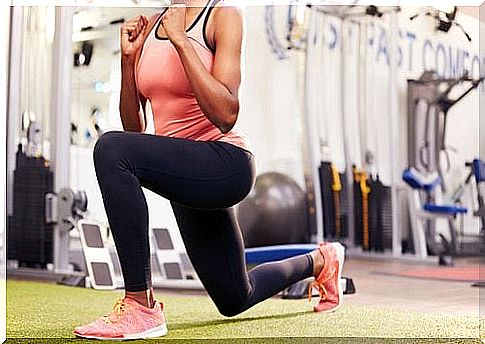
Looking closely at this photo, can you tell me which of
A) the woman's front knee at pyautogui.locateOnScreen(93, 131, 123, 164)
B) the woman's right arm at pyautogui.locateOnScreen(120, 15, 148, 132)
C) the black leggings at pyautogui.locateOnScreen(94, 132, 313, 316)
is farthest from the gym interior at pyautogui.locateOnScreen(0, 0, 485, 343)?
the woman's front knee at pyautogui.locateOnScreen(93, 131, 123, 164)

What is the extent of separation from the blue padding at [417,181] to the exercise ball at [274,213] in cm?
42

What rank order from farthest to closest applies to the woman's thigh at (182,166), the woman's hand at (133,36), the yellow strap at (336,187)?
1. the yellow strap at (336,187)
2. the woman's hand at (133,36)
3. the woman's thigh at (182,166)

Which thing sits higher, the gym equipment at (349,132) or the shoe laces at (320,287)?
the gym equipment at (349,132)

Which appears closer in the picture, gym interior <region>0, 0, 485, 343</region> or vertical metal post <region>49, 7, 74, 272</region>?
gym interior <region>0, 0, 485, 343</region>

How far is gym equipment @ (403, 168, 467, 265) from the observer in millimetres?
3239

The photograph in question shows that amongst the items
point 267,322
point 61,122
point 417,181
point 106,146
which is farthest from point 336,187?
point 61,122

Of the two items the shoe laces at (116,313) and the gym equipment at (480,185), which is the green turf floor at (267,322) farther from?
the gym equipment at (480,185)

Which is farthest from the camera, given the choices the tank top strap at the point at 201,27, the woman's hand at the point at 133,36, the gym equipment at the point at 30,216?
the gym equipment at the point at 30,216

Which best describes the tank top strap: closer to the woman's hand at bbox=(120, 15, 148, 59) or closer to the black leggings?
the woman's hand at bbox=(120, 15, 148, 59)

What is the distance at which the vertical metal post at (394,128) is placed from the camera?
10.4ft

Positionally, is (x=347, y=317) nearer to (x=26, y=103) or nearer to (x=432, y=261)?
(x=432, y=261)

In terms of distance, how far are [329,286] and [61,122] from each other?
1430 millimetres

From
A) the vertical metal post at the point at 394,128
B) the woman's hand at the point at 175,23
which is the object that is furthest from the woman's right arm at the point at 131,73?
the vertical metal post at the point at 394,128

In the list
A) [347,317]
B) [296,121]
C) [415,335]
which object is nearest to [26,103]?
[296,121]
